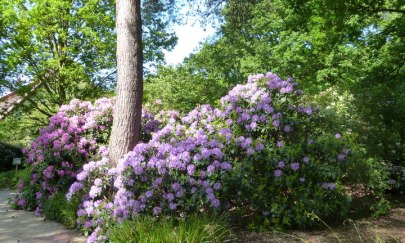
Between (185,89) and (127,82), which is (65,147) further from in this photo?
(185,89)

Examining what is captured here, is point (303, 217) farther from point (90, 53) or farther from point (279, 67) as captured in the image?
point (279, 67)

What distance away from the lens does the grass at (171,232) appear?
3.45 m

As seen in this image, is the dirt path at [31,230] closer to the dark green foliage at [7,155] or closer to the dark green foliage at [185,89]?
the dark green foliage at [7,155]

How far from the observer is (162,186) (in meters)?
4.47

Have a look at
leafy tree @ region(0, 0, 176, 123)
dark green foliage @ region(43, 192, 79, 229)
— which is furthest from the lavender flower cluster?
leafy tree @ region(0, 0, 176, 123)

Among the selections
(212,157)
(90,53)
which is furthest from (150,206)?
(90,53)

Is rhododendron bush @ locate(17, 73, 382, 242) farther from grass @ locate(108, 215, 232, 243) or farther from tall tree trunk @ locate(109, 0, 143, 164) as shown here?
tall tree trunk @ locate(109, 0, 143, 164)

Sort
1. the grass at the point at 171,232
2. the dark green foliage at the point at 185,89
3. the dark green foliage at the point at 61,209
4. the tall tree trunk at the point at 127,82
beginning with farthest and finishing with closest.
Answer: the dark green foliage at the point at 185,89 < the tall tree trunk at the point at 127,82 < the dark green foliage at the point at 61,209 < the grass at the point at 171,232

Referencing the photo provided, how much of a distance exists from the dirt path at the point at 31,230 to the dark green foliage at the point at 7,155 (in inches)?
476

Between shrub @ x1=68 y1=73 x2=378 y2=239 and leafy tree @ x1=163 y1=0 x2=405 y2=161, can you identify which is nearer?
shrub @ x1=68 y1=73 x2=378 y2=239

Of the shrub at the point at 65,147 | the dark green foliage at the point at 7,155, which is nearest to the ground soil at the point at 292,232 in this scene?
the shrub at the point at 65,147

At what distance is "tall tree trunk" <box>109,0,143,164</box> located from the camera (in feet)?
17.7

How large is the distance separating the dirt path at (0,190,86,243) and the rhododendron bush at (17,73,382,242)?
326mm

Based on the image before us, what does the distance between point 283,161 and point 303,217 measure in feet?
2.49
